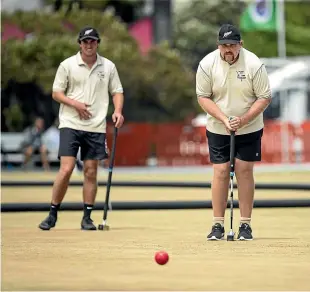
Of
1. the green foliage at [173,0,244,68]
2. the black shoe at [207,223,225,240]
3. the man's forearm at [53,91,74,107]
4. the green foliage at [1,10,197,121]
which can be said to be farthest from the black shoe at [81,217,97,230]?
the green foliage at [173,0,244,68]

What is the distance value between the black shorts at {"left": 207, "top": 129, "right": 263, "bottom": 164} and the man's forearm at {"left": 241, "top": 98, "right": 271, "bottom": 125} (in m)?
0.22

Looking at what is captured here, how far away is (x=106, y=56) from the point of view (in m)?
38.2

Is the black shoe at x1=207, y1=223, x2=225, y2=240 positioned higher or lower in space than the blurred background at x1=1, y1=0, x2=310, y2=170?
lower

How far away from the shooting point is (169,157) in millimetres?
35094

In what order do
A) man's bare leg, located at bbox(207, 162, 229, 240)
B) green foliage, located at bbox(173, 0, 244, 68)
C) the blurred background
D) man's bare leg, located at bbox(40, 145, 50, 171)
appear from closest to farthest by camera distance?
1. man's bare leg, located at bbox(207, 162, 229, 240)
2. man's bare leg, located at bbox(40, 145, 50, 171)
3. the blurred background
4. green foliage, located at bbox(173, 0, 244, 68)

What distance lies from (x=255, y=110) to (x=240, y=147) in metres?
0.39

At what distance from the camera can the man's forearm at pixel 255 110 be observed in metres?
10.3

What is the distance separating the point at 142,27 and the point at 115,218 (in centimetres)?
3808

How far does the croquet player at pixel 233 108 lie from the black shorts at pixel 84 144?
1528 millimetres

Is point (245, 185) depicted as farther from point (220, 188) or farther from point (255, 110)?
point (255, 110)

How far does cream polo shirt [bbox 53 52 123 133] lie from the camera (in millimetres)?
11797

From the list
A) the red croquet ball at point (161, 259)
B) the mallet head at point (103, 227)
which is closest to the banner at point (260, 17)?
the mallet head at point (103, 227)

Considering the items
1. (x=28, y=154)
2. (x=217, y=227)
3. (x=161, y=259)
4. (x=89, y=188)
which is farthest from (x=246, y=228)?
(x=28, y=154)

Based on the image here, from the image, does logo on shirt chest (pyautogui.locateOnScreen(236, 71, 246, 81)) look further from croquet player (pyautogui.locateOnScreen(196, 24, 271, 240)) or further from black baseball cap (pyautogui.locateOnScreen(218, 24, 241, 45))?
black baseball cap (pyautogui.locateOnScreen(218, 24, 241, 45))
